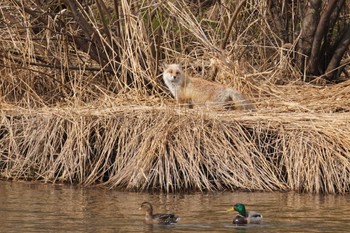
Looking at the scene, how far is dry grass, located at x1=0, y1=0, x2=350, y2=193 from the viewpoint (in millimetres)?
11258

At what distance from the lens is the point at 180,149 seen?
446 inches

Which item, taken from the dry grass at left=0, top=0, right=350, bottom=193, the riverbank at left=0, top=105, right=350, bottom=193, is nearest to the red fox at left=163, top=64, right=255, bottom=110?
the dry grass at left=0, top=0, right=350, bottom=193

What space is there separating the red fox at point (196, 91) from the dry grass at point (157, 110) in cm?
22

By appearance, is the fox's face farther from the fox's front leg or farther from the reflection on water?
the reflection on water

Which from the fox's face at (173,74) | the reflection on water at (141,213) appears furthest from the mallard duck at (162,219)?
the fox's face at (173,74)

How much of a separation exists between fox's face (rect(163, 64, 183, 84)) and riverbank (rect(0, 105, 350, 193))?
1.03 meters

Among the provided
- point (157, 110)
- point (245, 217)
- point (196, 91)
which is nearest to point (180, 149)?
point (157, 110)

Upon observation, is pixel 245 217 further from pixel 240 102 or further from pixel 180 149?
pixel 240 102

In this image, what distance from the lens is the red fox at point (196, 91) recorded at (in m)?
12.6

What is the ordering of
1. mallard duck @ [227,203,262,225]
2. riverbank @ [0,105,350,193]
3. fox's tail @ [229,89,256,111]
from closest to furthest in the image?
1. mallard duck @ [227,203,262,225]
2. riverbank @ [0,105,350,193]
3. fox's tail @ [229,89,256,111]

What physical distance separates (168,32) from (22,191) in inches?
147

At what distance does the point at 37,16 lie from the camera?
13.3 metres

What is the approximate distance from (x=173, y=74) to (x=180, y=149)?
2.01 meters

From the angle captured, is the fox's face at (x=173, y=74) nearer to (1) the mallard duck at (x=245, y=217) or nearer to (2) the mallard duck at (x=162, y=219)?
(1) the mallard duck at (x=245, y=217)
